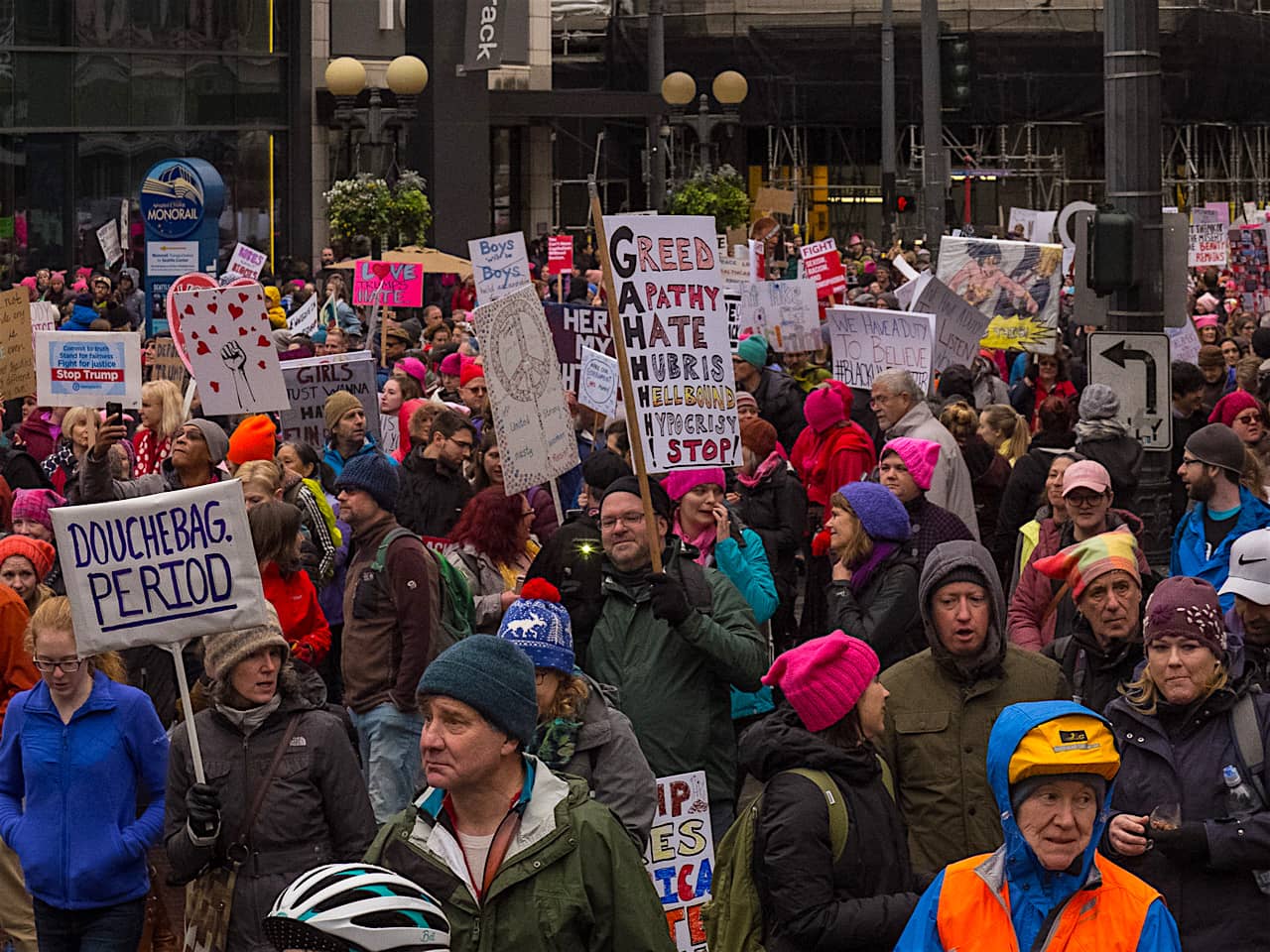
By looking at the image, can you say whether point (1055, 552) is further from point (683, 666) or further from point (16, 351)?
point (16, 351)

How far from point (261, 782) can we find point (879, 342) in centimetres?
888

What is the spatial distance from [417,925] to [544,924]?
77cm

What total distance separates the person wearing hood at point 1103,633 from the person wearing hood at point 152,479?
14.4 ft

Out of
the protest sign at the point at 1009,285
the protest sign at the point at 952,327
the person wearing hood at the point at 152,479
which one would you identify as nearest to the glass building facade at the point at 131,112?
the protest sign at the point at 1009,285

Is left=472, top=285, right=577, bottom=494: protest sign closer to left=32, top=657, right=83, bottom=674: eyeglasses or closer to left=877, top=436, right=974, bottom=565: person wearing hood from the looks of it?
left=877, top=436, right=974, bottom=565: person wearing hood

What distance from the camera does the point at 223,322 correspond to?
40.8 ft

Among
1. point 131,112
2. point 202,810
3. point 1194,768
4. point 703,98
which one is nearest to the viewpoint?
point 1194,768

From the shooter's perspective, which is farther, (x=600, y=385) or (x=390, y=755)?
(x=600, y=385)

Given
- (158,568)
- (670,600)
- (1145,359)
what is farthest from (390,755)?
(1145,359)

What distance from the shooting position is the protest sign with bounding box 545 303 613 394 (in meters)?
13.4

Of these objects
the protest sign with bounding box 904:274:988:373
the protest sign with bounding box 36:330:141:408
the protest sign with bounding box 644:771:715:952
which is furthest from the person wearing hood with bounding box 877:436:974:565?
the protest sign with bounding box 904:274:988:373

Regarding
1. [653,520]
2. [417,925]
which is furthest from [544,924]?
[653,520]

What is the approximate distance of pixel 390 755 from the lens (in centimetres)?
768

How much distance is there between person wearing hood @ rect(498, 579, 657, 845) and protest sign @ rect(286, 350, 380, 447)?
6.98 metres
